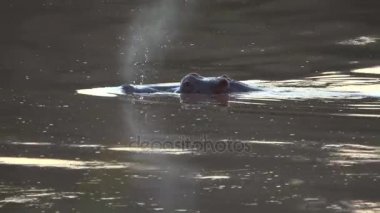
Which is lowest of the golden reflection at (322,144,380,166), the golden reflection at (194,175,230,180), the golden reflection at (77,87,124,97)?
the golden reflection at (194,175,230,180)

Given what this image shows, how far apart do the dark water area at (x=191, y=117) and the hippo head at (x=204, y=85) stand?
402 mm

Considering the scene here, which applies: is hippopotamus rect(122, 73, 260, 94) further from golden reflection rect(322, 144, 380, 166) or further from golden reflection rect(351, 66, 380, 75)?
golden reflection rect(322, 144, 380, 166)

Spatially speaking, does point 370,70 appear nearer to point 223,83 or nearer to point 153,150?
point 223,83

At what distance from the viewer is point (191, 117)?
8.40 m

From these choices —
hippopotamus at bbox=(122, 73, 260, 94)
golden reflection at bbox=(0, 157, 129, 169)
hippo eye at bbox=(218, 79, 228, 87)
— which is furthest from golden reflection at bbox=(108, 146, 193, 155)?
hippo eye at bbox=(218, 79, 228, 87)

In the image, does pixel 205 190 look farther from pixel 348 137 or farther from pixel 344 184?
pixel 348 137

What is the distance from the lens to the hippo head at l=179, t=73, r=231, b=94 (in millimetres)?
10062

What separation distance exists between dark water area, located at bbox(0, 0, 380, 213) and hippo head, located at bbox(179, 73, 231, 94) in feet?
1.32

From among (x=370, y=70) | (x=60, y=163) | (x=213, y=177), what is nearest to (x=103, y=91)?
(x=370, y=70)

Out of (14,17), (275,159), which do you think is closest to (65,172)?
(275,159)

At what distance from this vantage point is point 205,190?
18.4 feet

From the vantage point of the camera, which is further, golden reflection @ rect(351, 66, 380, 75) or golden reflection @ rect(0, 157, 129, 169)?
golden reflection @ rect(351, 66, 380, 75)

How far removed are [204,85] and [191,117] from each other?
1.82 metres

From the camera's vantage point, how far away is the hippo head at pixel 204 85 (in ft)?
33.0
